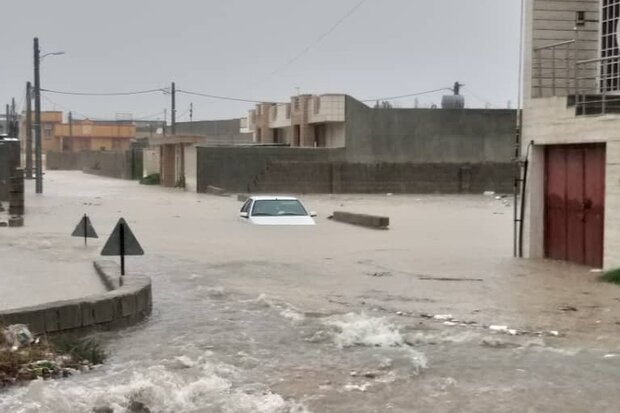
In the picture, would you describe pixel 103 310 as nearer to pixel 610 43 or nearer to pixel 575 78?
pixel 575 78

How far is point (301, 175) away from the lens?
5194 cm

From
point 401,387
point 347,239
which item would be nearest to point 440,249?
point 347,239

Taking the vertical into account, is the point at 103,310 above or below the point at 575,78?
below

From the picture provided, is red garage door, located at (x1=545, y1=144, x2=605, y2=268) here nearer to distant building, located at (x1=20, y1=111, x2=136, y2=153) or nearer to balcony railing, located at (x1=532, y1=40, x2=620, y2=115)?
balcony railing, located at (x1=532, y1=40, x2=620, y2=115)

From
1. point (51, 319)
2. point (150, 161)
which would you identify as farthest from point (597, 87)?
point (150, 161)

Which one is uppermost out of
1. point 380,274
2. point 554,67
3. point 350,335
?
point 554,67

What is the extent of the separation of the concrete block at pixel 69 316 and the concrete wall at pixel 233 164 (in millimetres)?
42207

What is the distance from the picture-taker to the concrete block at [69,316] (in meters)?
8.88

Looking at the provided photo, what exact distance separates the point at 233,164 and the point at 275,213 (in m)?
26.1

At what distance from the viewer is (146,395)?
7055 millimetres

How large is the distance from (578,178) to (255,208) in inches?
467

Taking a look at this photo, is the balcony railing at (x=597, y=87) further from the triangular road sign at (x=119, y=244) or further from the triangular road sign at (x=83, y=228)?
the triangular road sign at (x=83, y=228)

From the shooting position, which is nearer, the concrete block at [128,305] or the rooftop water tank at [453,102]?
the concrete block at [128,305]

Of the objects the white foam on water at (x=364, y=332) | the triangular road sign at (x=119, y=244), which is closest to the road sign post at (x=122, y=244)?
the triangular road sign at (x=119, y=244)
